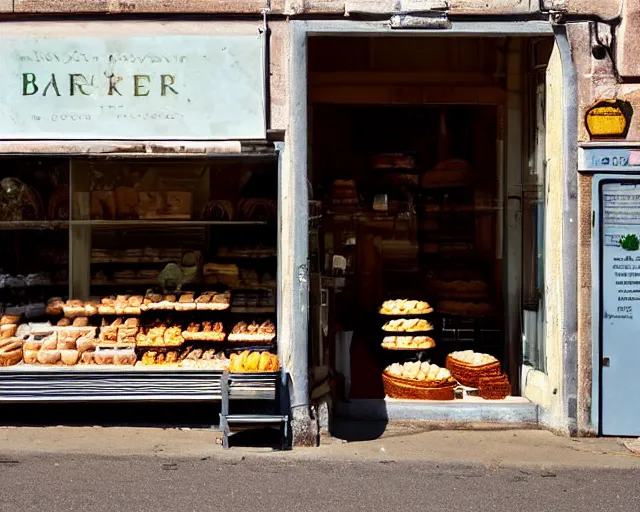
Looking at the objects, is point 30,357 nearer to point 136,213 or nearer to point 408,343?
point 136,213

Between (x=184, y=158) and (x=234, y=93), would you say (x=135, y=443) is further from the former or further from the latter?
(x=234, y=93)

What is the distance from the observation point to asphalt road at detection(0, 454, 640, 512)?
21.2 ft

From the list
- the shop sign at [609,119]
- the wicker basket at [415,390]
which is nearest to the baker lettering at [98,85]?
the wicker basket at [415,390]

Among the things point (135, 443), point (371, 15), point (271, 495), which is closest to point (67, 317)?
point (135, 443)

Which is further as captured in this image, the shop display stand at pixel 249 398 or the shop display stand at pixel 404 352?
the shop display stand at pixel 404 352

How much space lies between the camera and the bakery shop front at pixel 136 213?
830cm

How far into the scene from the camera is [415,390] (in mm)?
9242

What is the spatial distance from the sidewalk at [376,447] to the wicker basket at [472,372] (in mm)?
653

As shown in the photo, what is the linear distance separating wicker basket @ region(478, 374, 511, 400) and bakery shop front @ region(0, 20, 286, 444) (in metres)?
2.10

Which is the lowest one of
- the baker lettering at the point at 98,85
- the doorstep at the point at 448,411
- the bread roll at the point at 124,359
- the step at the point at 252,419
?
the doorstep at the point at 448,411

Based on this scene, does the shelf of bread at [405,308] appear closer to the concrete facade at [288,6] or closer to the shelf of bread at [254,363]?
the shelf of bread at [254,363]

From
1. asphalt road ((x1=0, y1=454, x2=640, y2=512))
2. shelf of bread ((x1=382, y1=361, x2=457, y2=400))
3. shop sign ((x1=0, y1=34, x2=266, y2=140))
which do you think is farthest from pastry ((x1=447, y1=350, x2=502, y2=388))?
shop sign ((x1=0, y1=34, x2=266, y2=140))

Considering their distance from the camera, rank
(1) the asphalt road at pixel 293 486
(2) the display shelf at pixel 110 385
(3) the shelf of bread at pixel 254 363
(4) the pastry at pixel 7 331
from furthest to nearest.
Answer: (4) the pastry at pixel 7 331 < (2) the display shelf at pixel 110 385 < (3) the shelf of bread at pixel 254 363 < (1) the asphalt road at pixel 293 486

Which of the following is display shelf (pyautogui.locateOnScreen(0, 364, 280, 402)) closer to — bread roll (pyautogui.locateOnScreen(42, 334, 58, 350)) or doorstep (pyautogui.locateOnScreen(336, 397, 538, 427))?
bread roll (pyautogui.locateOnScreen(42, 334, 58, 350))
